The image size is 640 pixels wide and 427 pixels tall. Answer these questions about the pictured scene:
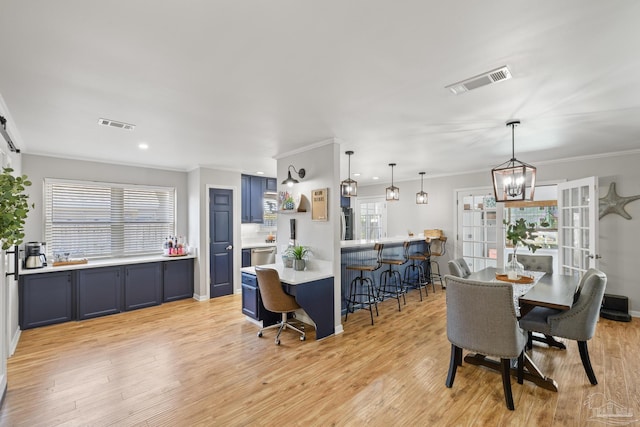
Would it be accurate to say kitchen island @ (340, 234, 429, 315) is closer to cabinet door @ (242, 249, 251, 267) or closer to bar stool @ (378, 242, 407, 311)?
bar stool @ (378, 242, 407, 311)

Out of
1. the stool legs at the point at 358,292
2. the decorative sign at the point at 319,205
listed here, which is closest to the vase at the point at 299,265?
the decorative sign at the point at 319,205

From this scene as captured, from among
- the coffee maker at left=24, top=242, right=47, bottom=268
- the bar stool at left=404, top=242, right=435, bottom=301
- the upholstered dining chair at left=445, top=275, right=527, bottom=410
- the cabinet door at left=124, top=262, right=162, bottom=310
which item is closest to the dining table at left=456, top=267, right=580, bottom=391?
the upholstered dining chair at left=445, top=275, right=527, bottom=410

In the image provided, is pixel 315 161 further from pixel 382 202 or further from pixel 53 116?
pixel 382 202

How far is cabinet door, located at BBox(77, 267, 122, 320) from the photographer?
4.43 metres

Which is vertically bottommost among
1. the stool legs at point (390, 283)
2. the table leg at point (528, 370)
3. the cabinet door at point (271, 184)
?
the table leg at point (528, 370)

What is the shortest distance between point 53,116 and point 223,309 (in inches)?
134

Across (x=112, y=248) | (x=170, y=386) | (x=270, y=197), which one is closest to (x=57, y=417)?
(x=170, y=386)

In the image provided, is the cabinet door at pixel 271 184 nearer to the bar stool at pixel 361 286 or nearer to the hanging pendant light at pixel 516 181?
the bar stool at pixel 361 286

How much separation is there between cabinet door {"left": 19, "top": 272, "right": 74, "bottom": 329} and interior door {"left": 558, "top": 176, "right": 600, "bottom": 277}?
746 cm

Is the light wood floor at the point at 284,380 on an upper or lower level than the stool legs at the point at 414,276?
lower

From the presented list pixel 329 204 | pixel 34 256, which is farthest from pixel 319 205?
pixel 34 256

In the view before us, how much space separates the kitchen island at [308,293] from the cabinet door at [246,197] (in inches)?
92.8

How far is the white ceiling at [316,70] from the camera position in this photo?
1521mm

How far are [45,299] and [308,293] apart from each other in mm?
3785
